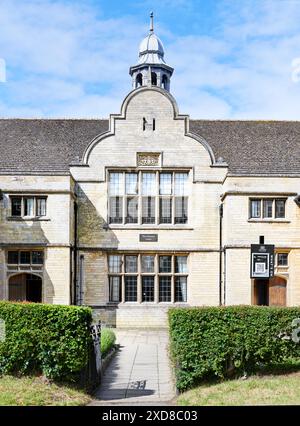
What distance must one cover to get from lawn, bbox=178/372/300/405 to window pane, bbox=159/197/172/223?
1251cm

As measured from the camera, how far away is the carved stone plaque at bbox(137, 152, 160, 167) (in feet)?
73.3

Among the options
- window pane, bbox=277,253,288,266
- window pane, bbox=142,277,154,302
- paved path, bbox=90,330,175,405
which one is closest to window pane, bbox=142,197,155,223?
window pane, bbox=142,277,154,302

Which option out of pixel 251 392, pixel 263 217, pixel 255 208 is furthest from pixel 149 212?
pixel 251 392

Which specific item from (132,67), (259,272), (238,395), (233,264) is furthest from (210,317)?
(132,67)

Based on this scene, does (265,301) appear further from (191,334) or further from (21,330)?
(21,330)

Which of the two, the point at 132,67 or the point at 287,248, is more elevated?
the point at 132,67

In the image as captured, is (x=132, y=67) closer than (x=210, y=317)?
No

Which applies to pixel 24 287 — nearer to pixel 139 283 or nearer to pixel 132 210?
pixel 139 283

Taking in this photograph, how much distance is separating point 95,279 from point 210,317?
12.3 meters

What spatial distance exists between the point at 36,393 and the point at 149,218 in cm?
1382

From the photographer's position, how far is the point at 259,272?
19.0m

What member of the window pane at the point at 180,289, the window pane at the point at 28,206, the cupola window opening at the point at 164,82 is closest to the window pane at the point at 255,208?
the window pane at the point at 180,289

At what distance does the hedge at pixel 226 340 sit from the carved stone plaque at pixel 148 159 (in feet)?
41.3

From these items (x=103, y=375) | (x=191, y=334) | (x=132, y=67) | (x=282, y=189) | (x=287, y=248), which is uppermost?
(x=132, y=67)
